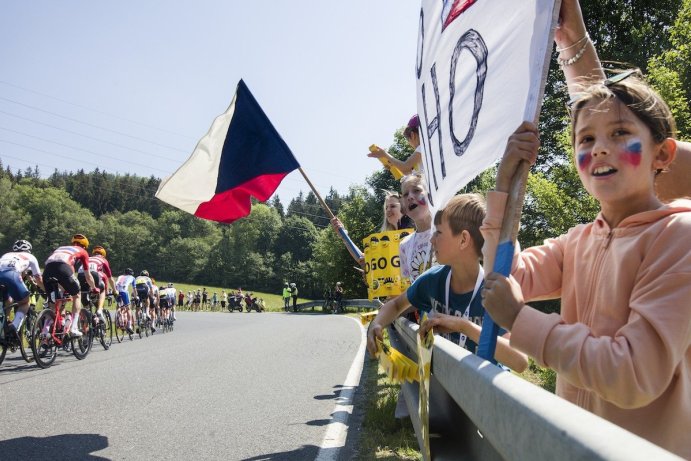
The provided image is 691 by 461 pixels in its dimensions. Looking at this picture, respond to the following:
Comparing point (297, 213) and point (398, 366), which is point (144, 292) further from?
point (297, 213)

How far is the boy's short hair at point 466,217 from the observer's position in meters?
2.95

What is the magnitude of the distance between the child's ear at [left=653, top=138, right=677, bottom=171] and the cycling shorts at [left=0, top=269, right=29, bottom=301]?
32.3 ft

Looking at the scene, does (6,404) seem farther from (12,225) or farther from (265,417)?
(12,225)

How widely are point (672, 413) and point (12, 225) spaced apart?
5584 inches

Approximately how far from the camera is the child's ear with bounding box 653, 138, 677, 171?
1.54 metres

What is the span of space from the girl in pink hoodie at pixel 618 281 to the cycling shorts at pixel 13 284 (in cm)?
935

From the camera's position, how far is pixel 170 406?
5.88m

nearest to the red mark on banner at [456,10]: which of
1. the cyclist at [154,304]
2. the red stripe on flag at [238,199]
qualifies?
the red stripe on flag at [238,199]

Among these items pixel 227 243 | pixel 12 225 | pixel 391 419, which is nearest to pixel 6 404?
pixel 391 419

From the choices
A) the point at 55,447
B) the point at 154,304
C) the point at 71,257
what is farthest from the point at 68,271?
the point at 154,304

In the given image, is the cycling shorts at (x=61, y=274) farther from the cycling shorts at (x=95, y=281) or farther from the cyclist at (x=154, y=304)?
the cyclist at (x=154, y=304)

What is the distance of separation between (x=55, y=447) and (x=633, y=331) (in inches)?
180

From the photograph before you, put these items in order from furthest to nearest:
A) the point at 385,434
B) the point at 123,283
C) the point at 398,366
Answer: the point at 123,283 → the point at 385,434 → the point at 398,366

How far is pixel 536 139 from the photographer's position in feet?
5.57
